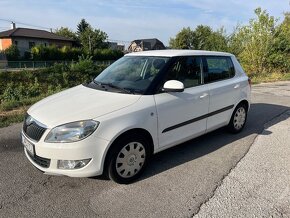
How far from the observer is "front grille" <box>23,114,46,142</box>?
134 inches

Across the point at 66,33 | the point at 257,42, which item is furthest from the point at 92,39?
the point at 257,42

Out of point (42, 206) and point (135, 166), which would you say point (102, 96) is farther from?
point (42, 206)

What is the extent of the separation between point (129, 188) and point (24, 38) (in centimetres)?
5772

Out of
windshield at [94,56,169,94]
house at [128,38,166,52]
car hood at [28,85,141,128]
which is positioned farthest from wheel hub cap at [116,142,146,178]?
house at [128,38,166,52]

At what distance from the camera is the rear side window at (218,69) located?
489cm

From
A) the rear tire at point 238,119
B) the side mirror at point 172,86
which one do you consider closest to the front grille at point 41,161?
the side mirror at point 172,86

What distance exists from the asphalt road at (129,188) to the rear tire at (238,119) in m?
0.62

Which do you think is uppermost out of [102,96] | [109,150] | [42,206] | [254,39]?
[254,39]

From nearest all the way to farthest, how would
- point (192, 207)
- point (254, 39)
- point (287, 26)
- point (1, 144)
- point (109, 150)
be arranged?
1. point (192, 207)
2. point (109, 150)
3. point (1, 144)
4. point (254, 39)
5. point (287, 26)

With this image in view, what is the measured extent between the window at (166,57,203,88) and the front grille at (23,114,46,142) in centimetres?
183

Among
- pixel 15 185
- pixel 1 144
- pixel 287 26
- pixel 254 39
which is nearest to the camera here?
A: pixel 15 185

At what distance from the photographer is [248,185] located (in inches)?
145

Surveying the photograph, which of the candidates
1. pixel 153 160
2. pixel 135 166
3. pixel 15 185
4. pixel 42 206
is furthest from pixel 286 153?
pixel 15 185

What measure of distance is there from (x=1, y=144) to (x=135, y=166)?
2762mm
